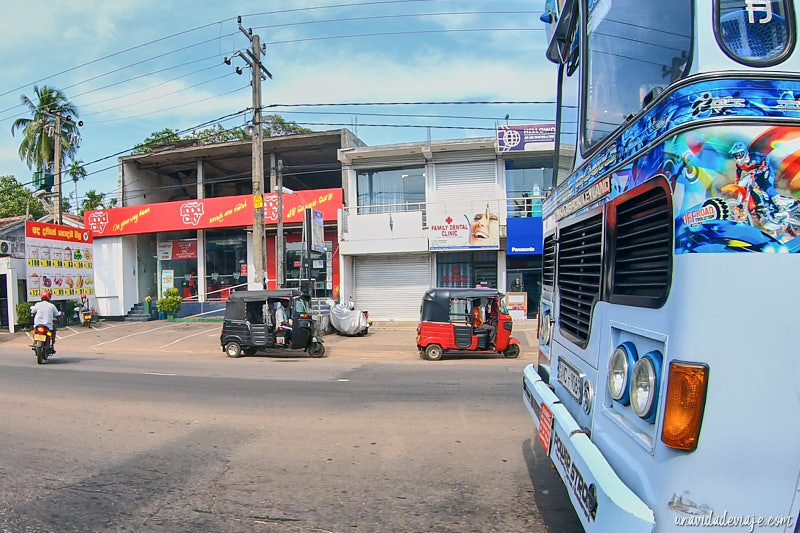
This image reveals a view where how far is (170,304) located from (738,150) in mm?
23829

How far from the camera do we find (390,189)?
21.9 metres

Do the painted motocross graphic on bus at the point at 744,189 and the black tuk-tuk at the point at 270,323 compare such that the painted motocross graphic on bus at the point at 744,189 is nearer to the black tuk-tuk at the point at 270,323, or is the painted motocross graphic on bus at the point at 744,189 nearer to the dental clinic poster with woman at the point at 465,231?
the black tuk-tuk at the point at 270,323

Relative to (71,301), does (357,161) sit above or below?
above

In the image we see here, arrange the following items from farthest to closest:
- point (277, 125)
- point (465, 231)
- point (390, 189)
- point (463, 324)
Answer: point (277, 125) < point (390, 189) < point (465, 231) < point (463, 324)

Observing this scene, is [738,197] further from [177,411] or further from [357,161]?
[357,161]

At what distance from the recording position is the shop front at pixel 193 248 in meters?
22.6

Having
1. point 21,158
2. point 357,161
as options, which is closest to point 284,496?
point 357,161

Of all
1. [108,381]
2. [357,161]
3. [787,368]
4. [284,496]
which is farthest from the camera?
[357,161]

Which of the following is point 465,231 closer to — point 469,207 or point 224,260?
point 469,207

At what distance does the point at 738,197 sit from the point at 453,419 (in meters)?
5.12

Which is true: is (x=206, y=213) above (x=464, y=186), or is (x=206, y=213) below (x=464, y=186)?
below

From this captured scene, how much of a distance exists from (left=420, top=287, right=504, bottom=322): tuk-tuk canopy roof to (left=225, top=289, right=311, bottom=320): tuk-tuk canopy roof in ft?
11.8

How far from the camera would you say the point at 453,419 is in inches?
250

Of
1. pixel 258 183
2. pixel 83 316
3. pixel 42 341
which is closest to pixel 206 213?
pixel 83 316
